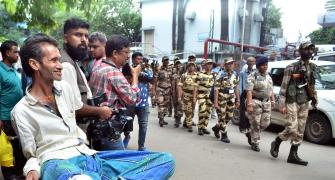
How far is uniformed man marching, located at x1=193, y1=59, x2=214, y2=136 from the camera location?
8.49 metres

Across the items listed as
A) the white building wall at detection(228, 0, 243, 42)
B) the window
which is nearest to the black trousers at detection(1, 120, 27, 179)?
the window

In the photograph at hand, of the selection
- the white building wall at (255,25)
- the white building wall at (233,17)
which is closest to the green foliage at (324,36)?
the white building wall at (255,25)

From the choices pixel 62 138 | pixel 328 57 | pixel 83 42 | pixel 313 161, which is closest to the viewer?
pixel 62 138

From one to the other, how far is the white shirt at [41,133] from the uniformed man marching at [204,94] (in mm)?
6040

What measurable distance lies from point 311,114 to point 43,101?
21.9 feet

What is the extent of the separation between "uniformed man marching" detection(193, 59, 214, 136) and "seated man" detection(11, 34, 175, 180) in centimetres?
594

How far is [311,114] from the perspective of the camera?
804 cm

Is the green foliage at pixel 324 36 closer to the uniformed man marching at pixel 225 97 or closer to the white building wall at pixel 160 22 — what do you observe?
the white building wall at pixel 160 22

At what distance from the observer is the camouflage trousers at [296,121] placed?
596 cm

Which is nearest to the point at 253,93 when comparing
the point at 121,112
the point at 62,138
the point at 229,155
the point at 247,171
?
the point at 229,155

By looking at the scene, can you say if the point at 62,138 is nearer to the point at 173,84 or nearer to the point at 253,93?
the point at 253,93

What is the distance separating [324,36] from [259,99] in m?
23.1

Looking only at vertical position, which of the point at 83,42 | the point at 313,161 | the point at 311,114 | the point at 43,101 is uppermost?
the point at 83,42

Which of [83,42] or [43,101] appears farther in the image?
[83,42]
